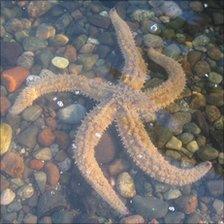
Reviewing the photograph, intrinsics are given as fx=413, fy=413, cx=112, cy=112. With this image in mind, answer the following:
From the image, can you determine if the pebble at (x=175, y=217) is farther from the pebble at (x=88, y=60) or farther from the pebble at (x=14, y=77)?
the pebble at (x=14, y=77)

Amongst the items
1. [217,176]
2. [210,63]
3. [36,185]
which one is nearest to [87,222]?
[36,185]

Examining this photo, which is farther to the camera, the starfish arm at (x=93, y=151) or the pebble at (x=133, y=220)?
the pebble at (x=133, y=220)

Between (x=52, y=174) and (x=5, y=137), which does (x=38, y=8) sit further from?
(x=52, y=174)

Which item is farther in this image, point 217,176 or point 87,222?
point 217,176

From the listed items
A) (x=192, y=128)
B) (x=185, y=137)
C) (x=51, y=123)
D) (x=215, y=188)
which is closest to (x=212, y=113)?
(x=192, y=128)

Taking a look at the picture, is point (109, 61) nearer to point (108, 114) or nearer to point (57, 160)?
point (108, 114)

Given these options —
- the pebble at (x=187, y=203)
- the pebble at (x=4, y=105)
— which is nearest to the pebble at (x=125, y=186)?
the pebble at (x=187, y=203)
